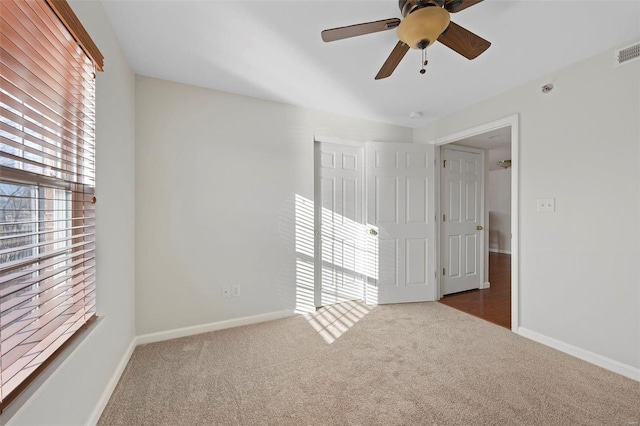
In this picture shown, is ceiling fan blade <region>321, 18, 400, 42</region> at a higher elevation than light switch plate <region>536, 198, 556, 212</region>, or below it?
higher

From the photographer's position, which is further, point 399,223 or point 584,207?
point 399,223

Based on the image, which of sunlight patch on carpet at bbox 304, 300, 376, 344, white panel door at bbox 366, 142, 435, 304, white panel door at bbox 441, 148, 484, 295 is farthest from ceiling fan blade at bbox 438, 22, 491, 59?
sunlight patch on carpet at bbox 304, 300, 376, 344

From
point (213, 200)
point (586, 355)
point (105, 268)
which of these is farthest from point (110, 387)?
point (586, 355)

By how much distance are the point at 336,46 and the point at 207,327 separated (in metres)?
2.67

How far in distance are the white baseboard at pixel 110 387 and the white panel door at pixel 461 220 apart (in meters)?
3.56

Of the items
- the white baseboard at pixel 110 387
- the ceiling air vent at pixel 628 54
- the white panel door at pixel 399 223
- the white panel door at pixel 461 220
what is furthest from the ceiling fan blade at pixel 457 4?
the white baseboard at pixel 110 387

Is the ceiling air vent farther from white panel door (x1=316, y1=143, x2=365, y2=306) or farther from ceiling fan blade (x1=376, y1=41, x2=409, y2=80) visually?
white panel door (x1=316, y1=143, x2=365, y2=306)

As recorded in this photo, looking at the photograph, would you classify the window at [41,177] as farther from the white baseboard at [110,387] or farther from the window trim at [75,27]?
the white baseboard at [110,387]

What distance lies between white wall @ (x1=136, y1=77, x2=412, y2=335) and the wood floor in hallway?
2.12 meters

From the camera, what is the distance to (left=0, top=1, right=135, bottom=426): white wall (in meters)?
1.04

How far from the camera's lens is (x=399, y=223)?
3402mm

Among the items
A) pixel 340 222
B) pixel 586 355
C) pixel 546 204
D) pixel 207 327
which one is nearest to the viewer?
pixel 586 355

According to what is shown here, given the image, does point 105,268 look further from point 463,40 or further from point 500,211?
point 500,211

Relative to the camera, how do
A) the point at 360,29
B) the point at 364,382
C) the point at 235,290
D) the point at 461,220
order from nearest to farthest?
the point at 360,29
the point at 364,382
the point at 235,290
the point at 461,220
